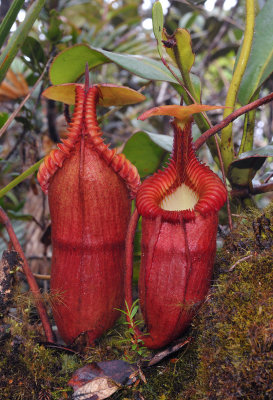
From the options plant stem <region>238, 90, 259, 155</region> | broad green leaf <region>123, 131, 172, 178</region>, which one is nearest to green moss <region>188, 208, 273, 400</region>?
plant stem <region>238, 90, 259, 155</region>

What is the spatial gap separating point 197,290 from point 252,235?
8.9 inches

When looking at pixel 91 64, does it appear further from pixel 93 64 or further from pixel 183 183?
pixel 183 183

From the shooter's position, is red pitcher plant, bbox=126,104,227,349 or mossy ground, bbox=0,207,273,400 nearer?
mossy ground, bbox=0,207,273,400

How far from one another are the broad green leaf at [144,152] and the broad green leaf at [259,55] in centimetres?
35

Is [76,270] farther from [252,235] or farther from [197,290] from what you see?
[252,235]

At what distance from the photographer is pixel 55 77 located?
130 cm

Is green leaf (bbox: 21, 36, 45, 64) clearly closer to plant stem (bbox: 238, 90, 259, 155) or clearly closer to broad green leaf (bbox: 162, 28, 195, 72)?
broad green leaf (bbox: 162, 28, 195, 72)

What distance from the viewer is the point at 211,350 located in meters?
0.87

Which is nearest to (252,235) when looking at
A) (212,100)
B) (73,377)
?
(73,377)

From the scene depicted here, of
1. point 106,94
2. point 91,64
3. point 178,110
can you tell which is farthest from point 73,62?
Answer: point 178,110

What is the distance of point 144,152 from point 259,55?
0.58m

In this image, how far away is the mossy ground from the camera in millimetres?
771

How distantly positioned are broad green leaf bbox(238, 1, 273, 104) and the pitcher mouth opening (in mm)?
501

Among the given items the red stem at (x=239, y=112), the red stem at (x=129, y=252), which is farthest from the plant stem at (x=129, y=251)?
the red stem at (x=239, y=112)
